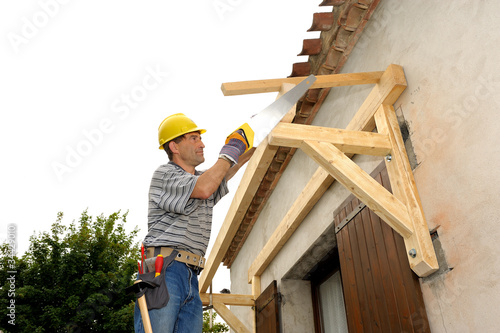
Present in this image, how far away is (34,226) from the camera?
16.4 m

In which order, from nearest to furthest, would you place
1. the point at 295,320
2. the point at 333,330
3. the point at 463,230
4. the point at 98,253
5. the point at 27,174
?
the point at 463,230, the point at 333,330, the point at 295,320, the point at 27,174, the point at 98,253

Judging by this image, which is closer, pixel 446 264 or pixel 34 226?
pixel 446 264

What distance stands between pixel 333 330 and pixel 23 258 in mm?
15495

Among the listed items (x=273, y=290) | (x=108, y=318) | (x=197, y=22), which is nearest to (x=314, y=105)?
(x=273, y=290)

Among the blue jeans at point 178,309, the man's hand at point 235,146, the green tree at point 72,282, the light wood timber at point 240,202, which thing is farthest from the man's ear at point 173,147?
the green tree at point 72,282

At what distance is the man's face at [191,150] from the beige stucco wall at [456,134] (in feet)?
5.08

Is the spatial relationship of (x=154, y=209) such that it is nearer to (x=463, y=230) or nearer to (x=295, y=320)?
(x=463, y=230)

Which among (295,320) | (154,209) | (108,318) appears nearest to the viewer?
(154,209)

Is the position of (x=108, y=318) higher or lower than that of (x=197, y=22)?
lower

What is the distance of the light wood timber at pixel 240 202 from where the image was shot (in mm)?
4242

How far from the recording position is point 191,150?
281 cm

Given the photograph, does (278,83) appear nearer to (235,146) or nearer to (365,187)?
(235,146)

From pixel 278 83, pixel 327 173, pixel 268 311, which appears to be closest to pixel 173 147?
pixel 278 83

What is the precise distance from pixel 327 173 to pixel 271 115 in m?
1.29
